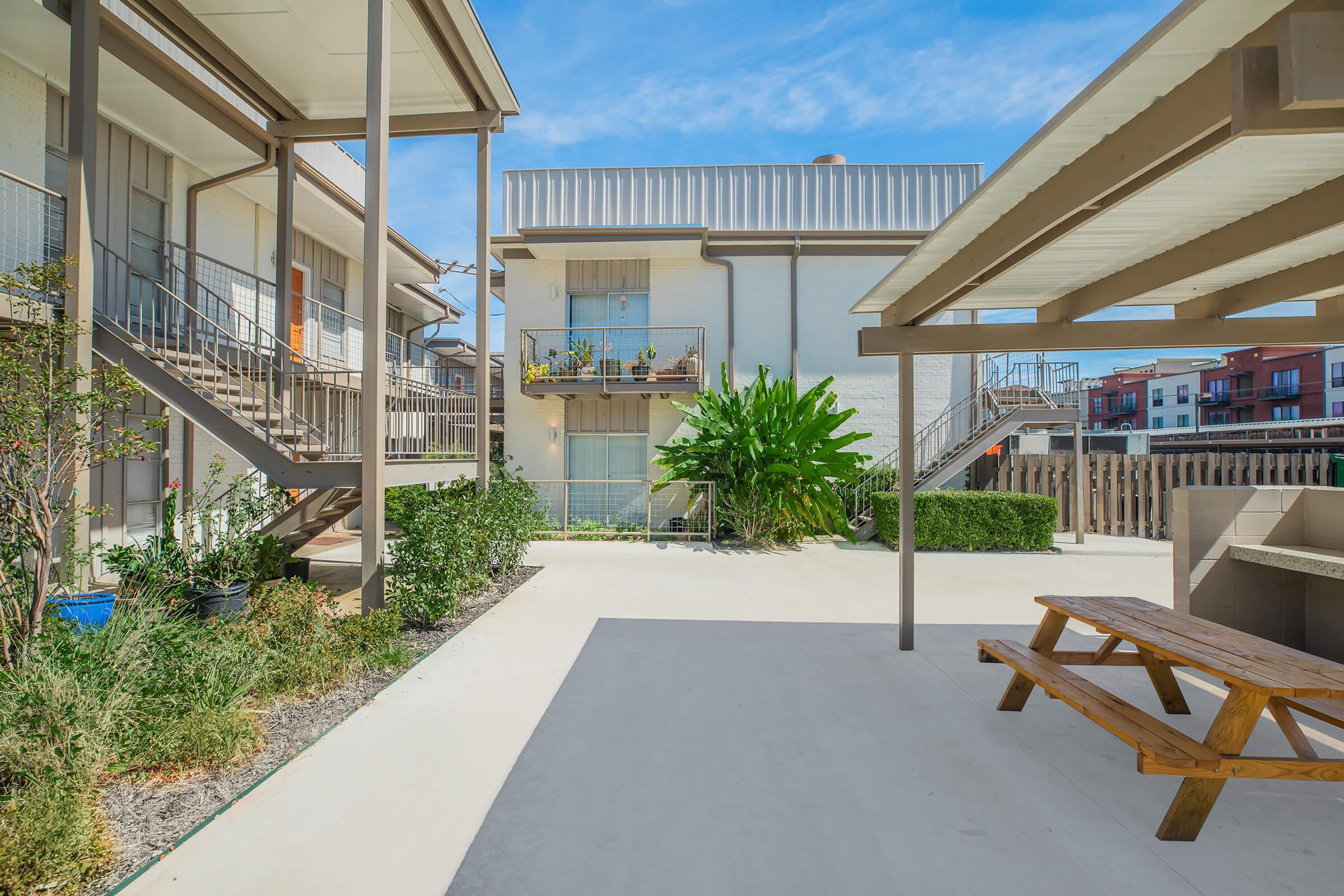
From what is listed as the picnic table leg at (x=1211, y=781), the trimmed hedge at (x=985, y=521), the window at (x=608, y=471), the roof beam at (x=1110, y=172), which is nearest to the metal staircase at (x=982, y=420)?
the trimmed hedge at (x=985, y=521)

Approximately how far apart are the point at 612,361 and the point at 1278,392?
57.2 metres

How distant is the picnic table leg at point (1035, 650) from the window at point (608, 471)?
29.9 feet

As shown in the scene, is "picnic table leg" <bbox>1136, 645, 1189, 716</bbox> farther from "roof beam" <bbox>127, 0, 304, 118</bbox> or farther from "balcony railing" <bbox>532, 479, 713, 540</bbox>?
"roof beam" <bbox>127, 0, 304, 118</bbox>

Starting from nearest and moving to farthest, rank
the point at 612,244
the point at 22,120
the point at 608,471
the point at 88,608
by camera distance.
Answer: the point at 88,608 < the point at 22,120 < the point at 612,244 < the point at 608,471

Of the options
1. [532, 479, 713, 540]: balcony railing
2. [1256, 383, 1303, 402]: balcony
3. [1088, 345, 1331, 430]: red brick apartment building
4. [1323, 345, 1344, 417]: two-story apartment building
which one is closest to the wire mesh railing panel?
[532, 479, 713, 540]: balcony railing

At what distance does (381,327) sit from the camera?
5.26m

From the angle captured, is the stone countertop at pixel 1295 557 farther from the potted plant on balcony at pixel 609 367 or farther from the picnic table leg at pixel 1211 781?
the potted plant on balcony at pixel 609 367

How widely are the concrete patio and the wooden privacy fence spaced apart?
7.55 m

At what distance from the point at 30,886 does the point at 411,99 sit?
7704 millimetres

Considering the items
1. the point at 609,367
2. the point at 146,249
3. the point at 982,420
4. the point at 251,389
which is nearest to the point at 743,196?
the point at 609,367

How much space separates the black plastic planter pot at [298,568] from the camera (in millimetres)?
6828

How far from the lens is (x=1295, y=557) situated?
4328mm

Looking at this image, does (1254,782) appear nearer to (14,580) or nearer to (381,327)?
(381,327)

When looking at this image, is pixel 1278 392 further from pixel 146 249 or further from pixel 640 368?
pixel 146 249
